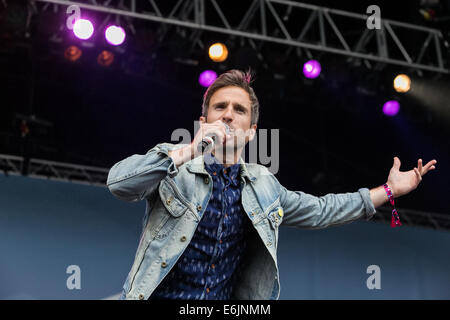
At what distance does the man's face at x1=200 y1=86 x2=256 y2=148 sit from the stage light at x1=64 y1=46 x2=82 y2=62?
417cm

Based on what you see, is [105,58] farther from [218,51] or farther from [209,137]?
[209,137]

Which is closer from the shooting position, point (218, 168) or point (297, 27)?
point (218, 168)

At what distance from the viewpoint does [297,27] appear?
7.52 meters

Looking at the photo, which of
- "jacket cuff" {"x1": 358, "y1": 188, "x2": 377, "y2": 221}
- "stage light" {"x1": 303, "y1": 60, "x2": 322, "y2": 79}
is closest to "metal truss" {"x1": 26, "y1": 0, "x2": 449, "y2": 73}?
"stage light" {"x1": 303, "y1": 60, "x2": 322, "y2": 79}

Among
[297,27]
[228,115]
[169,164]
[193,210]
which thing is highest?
[297,27]

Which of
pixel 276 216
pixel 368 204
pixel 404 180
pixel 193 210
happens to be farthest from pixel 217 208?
pixel 404 180

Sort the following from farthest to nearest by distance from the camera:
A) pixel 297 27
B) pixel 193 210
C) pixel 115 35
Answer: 1. pixel 297 27
2. pixel 115 35
3. pixel 193 210

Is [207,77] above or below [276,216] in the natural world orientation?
above

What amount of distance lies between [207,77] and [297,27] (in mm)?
1457

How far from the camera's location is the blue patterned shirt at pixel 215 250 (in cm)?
226

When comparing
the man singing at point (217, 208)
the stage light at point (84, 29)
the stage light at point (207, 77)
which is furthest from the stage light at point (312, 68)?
the man singing at point (217, 208)

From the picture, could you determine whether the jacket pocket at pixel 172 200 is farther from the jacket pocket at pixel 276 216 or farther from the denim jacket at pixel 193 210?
the jacket pocket at pixel 276 216

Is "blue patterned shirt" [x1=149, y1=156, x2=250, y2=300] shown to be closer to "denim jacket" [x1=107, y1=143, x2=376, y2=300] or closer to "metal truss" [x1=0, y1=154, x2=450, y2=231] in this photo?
"denim jacket" [x1=107, y1=143, x2=376, y2=300]
